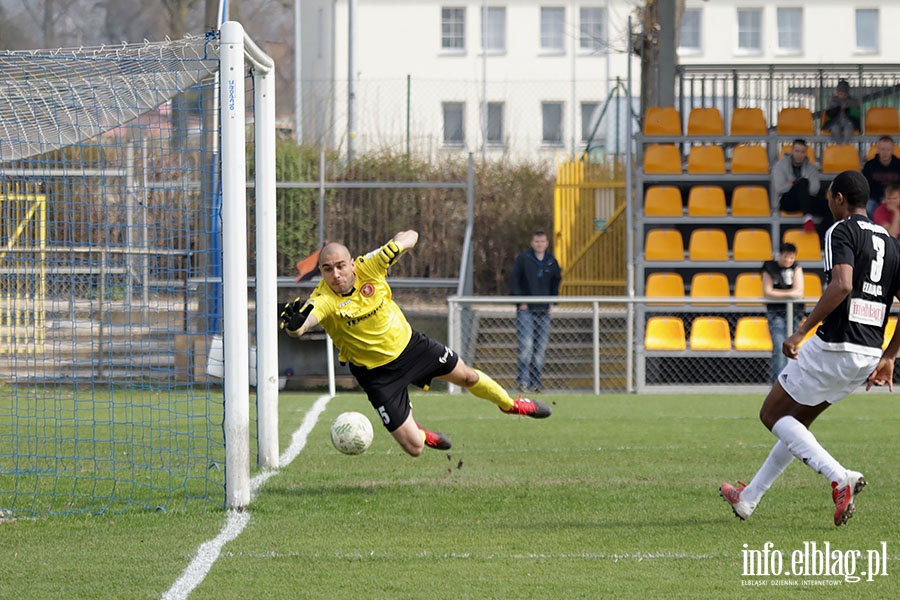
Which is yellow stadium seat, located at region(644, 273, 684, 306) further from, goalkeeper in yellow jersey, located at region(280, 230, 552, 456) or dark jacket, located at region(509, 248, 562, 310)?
goalkeeper in yellow jersey, located at region(280, 230, 552, 456)

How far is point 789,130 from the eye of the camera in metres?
19.0

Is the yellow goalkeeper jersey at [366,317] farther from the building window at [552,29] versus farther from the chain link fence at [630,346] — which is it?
the building window at [552,29]

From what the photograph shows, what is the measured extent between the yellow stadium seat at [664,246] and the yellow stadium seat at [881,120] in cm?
471

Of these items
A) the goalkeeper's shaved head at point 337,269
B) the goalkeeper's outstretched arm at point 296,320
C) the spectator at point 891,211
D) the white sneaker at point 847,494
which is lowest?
the white sneaker at point 847,494

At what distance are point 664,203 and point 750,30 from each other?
2514 cm

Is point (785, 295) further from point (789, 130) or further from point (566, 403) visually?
point (789, 130)

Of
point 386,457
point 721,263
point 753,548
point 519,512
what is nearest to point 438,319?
point 721,263

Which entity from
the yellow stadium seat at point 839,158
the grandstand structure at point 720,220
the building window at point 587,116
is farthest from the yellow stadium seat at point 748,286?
the building window at point 587,116

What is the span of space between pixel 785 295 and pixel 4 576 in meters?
11.0

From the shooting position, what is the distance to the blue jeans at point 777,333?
47.3 feet

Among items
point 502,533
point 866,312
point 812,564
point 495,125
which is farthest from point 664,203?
point 495,125

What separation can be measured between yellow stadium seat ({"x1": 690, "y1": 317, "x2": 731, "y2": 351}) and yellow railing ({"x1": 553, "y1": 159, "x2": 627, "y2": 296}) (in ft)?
14.8

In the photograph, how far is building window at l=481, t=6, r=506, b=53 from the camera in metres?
39.5

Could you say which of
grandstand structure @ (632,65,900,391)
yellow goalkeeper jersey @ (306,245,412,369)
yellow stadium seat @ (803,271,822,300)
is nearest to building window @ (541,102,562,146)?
grandstand structure @ (632,65,900,391)
